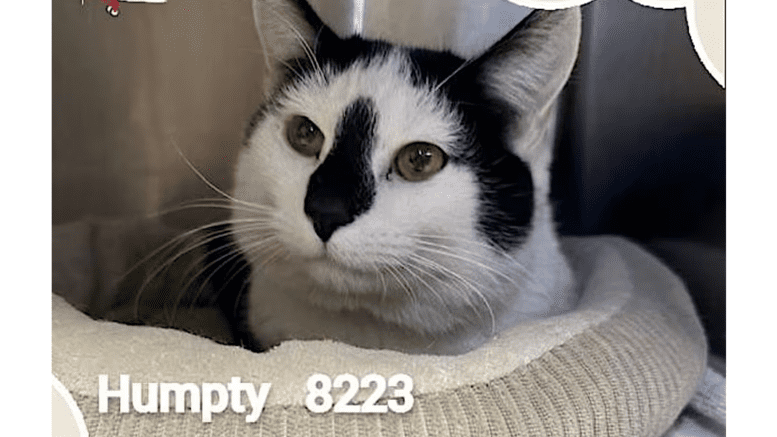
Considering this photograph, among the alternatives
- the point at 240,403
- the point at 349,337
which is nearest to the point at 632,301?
the point at 349,337

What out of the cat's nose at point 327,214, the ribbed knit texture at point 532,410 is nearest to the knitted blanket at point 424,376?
the ribbed knit texture at point 532,410

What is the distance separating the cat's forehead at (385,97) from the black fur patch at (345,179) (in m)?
0.01

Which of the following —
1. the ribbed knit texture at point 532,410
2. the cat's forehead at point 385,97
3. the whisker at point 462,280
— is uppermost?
the cat's forehead at point 385,97

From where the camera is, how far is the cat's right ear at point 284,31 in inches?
39.4

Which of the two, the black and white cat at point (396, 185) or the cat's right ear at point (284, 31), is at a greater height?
the cat's right ear at point (284, 31)

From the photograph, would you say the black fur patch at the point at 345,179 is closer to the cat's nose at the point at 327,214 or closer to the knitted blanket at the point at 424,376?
the cat's nose at the point at 327,214

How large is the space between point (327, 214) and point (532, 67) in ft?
1.03

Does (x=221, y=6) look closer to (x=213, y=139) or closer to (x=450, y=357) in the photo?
(x=213, y=139)

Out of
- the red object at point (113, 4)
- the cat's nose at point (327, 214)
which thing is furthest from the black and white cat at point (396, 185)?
the red object at point (113, 4)

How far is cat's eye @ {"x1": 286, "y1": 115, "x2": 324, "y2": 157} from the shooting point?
38.6 inches

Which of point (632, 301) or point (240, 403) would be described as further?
point (632, 301)

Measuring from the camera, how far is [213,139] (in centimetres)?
103

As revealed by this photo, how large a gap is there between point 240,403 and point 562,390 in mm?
385

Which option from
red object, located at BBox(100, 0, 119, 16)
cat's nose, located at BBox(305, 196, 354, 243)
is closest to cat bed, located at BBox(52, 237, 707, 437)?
cat's nose, located at BBox(305, 196, 354, 243)
